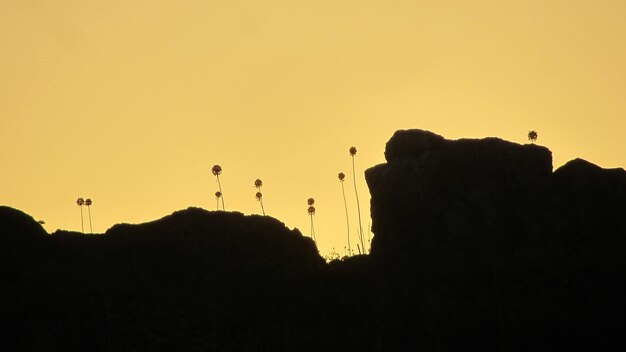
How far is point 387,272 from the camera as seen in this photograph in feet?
A: 148

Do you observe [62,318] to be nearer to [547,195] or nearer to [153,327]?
[153,327]

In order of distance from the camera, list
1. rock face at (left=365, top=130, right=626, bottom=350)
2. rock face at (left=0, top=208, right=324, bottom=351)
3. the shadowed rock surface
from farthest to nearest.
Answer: rock face at (left=0, top=208, right=324, bottom=351) < the shadowed rock surface < rock face at (left=365, top=130, right=626, bottom=350)

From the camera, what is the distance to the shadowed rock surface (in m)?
40.1

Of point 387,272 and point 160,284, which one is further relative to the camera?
point 160,284

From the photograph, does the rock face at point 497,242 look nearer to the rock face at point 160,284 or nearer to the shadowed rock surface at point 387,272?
the shadowed rock surface at point 387,272

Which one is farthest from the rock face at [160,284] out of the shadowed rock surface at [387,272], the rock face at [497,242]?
the rock face at [497,242]

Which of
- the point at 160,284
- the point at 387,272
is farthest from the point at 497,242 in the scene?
the point at 160,284

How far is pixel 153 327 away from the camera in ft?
135

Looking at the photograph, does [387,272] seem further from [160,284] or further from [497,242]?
[160,284]

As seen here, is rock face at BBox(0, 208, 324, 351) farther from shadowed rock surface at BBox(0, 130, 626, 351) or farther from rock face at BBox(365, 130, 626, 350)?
rock face at BBox(365, 130, 626, 350)

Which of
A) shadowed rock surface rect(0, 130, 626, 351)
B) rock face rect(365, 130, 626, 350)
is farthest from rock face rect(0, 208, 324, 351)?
rock face rect(365, 130, 626, 350)

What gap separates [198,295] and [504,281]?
1101 cm

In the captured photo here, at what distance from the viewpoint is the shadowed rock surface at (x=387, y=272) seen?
40.1 meters

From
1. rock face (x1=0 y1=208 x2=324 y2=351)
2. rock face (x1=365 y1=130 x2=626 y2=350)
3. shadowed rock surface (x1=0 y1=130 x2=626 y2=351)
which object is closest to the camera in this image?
rock face (x1=365 y1=130 x2=626 y2=350)
